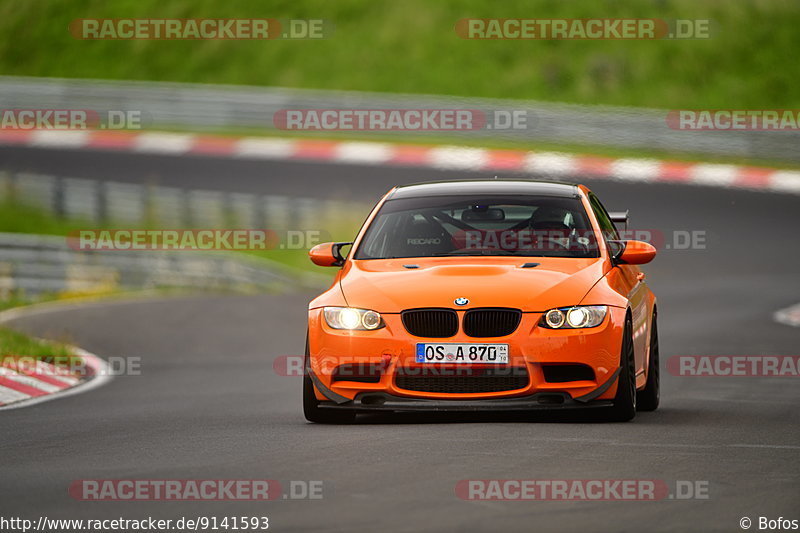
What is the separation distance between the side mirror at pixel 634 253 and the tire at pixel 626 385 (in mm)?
593

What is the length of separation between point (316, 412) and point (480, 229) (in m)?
1.81

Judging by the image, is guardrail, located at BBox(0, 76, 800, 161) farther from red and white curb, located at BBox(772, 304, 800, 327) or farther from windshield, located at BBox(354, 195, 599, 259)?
windshield, located at BBox(354, 195, 599, 259)

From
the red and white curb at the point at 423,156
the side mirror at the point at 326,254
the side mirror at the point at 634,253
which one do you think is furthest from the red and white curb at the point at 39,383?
the red and white curb at the point at 423,156

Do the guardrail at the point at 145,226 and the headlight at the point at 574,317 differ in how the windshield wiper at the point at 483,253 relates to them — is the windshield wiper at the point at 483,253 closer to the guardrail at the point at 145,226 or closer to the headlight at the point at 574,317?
the headlight at the point at 574,317

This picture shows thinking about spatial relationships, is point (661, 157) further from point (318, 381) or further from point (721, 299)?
point (318, 381)

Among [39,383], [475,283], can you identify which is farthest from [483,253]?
[39,383]

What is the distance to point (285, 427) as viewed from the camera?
964 cm

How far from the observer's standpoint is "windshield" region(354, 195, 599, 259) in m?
10.1

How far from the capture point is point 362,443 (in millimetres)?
8531

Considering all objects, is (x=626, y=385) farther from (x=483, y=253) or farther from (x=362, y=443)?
(x=362, y=443)

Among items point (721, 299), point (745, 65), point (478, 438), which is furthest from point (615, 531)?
point (745, 65)

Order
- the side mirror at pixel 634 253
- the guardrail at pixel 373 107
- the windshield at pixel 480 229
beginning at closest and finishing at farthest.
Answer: the side mirror at pixel 634 253 → the windshield at pixel 480 229 → the guardrail at pixel 373 107

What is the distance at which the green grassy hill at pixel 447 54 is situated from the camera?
4322cm

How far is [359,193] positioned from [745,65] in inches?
645
